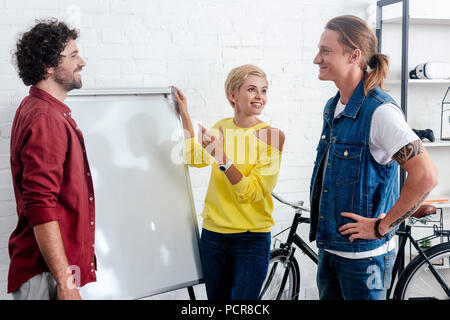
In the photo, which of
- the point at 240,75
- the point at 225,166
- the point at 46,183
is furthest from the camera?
the point at 240,75

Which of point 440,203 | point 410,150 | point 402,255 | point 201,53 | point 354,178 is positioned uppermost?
point 201,53

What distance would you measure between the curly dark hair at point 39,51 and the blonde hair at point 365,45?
0.97 m

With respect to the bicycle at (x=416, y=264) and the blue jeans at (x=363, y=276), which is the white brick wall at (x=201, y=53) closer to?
the bicycle at (x=416, y=264)

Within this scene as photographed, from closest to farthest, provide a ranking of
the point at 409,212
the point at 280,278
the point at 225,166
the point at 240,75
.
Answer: the point at 409,212, the point at 225,166, the point at 240,75, the point at 280,278

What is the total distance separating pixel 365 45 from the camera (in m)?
1.47

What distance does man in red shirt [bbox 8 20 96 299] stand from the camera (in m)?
1.25

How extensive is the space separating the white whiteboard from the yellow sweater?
175 millimetres

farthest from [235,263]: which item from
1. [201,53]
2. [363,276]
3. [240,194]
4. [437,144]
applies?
[437,144]

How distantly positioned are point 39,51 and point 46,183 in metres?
0.46

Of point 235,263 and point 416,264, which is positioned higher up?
point 235,263

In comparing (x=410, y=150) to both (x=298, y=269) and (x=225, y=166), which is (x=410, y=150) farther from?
(x=298, y=269)

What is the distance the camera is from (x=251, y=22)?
7.30ft

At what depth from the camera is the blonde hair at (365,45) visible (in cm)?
144
